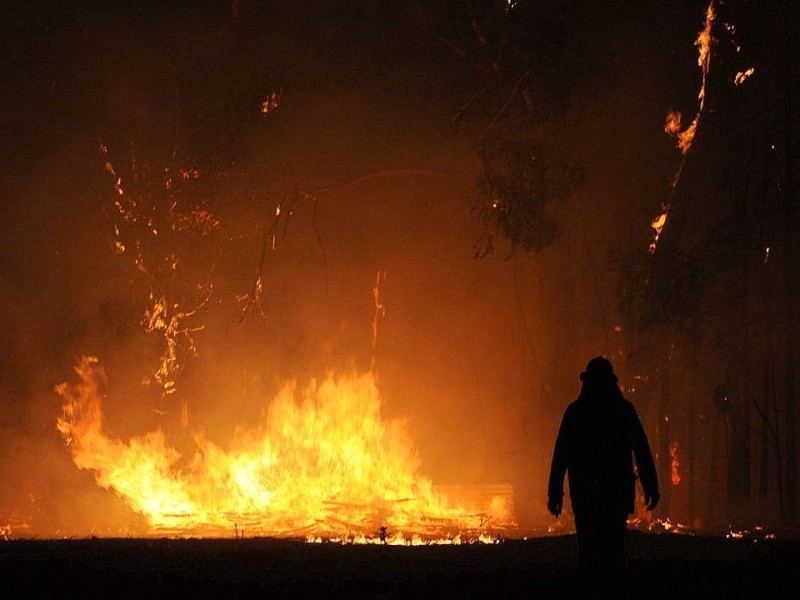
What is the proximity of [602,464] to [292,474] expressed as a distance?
10.8 m

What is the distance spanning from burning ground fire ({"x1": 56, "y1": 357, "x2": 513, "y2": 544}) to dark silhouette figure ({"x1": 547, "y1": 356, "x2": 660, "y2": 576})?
28.4ft

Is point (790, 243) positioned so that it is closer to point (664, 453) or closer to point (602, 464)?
point (664, 453)

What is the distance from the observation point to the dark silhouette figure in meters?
6.40

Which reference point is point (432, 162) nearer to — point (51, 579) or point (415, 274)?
point (415, 274)

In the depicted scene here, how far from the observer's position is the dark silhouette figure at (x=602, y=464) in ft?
21.0

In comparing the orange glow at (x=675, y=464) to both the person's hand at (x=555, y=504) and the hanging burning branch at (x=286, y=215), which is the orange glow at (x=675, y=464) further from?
the person's hand at (x=555, y=504)

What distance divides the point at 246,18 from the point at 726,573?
13.8 meters

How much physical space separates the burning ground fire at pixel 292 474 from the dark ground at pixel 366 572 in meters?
6.39

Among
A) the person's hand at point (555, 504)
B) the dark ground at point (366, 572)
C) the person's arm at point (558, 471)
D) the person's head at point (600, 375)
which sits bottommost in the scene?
the dark ground at point (366, 572)

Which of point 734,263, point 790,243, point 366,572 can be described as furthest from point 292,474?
point 366,572

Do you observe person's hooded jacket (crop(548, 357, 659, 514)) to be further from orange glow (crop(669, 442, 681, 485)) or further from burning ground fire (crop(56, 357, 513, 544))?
orange glow (crop(669, 442, 681, 485))

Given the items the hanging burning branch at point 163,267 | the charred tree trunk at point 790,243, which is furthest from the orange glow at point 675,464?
the hanging burning branch at point 163,267

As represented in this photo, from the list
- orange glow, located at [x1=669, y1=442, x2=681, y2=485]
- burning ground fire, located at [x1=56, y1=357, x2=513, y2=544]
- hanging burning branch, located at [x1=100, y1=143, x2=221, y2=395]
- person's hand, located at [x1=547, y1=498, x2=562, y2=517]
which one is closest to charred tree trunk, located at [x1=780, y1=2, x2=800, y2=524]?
orange glow, located at [x1=669, y1=442, x2=681, y2=485]

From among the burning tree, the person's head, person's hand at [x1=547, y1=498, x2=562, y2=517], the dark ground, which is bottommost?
the dark ground
